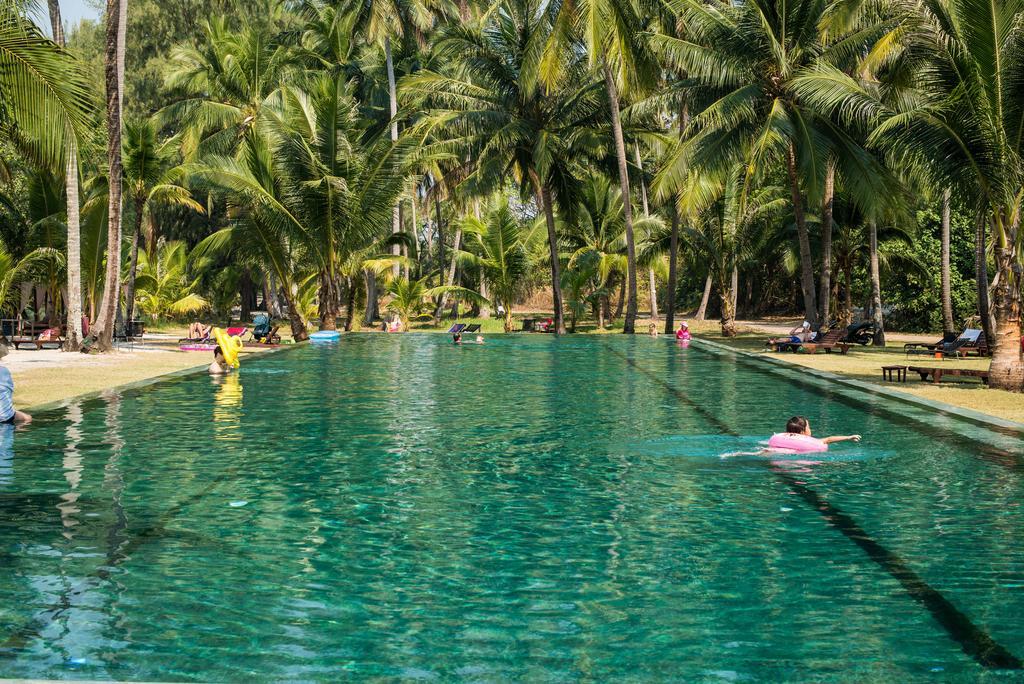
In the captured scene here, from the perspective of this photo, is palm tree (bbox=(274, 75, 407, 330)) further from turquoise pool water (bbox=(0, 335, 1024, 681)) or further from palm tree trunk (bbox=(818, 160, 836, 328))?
turquoise pool water (bbox=(0, 335, 1024, 681))

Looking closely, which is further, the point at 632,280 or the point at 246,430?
the point at 632,280

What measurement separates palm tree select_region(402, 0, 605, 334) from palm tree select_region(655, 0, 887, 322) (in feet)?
23.7

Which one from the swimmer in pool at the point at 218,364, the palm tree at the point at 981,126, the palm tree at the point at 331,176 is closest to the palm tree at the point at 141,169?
Answer: the palm tree at the point at 331,176

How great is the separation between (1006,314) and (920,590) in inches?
478

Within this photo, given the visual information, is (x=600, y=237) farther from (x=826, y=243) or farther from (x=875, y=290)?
(x=826, y=243)

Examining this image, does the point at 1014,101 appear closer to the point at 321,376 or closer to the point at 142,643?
the point at 321,376

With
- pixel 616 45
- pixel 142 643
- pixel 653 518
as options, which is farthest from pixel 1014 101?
pixel 616 45

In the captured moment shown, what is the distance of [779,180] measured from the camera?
49656 millimetres

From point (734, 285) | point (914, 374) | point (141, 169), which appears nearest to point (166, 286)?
point (141, 169)

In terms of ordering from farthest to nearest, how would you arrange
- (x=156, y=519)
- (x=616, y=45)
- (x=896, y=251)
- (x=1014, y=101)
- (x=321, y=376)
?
1. (x=896, y=251)
2. (x=616, y=45)
3. (x=321, y=376)
4. (x=1014, y=101)
5. (x=156, y=519)

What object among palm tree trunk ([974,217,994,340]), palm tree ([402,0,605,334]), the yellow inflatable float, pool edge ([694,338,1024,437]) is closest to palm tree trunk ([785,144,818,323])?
palm tree trunk ([974,217,994,340])

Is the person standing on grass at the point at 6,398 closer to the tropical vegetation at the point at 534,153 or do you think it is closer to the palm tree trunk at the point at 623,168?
the tropical vegetation at the point at 534,153

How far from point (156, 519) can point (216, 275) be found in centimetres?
4522

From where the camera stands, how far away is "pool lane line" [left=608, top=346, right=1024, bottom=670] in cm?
495
